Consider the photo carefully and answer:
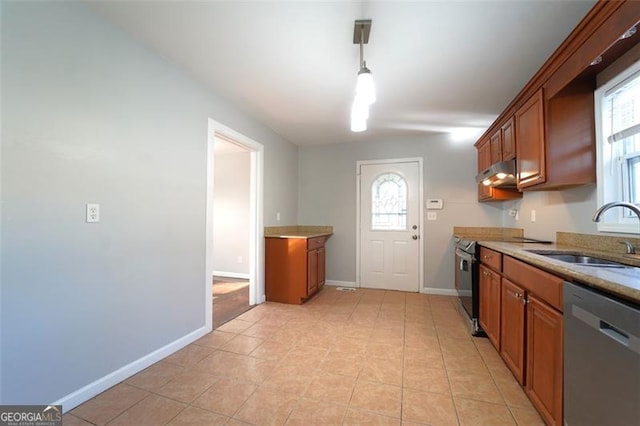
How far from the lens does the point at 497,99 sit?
2.75 metres

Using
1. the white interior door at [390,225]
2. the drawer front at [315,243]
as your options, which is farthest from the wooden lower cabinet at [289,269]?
the white interior door at [390,225]

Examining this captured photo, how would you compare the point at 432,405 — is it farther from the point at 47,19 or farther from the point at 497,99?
the point at 47,19

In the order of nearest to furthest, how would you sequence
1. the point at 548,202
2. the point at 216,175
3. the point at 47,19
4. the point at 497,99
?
the point at 47,19, the point at 548,202, the point at 497,99, the point at 216,175

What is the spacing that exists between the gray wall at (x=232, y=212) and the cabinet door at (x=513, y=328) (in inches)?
160

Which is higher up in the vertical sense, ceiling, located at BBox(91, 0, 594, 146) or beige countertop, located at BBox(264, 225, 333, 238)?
ceiling, located at BBox(91, 0, 594, 146)

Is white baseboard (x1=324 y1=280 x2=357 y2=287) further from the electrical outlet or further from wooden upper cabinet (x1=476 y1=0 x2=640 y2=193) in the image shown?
the electrical outlet

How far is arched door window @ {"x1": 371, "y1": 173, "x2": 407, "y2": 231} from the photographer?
4.09 meters

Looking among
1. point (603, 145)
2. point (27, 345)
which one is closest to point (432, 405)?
point (603, 145)

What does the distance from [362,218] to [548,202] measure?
233 centimetres

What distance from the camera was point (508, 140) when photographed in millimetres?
2582

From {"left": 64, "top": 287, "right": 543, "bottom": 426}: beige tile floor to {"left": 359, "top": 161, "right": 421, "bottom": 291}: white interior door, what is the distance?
1282mm

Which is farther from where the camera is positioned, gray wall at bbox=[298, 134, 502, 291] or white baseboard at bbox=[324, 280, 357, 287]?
white baseboard at bbox=[324, 280, 357, 287]

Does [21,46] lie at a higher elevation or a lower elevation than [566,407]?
higher

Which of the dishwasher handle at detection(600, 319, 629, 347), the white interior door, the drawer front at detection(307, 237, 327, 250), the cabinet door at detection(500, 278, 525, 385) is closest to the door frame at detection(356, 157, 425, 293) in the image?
the white interior door
